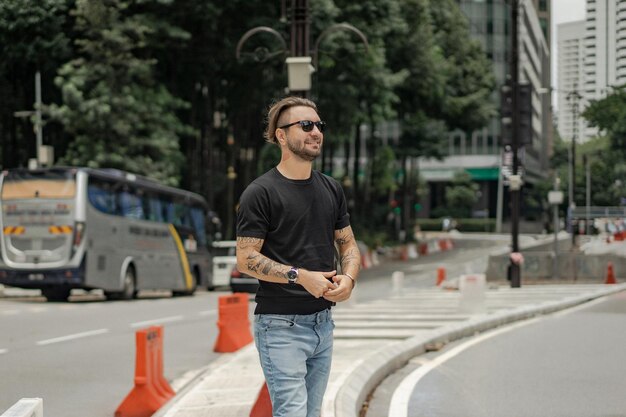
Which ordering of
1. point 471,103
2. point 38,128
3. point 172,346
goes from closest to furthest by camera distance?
point 172,346, point 38,128, point 471,103

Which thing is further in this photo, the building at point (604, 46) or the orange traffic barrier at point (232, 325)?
the building at point (604, 46)

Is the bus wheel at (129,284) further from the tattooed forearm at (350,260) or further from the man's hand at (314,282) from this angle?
the man's hand at (314,282)

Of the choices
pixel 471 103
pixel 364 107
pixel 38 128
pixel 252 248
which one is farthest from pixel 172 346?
pixel 471 103

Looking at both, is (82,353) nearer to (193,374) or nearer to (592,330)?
(193,374)

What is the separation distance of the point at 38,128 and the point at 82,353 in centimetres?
2040

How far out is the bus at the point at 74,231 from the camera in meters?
24.2

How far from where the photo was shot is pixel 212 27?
33188 millimetres

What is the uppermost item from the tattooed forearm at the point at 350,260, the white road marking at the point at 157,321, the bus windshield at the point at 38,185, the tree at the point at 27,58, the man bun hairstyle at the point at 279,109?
the tree at the point at 27,58

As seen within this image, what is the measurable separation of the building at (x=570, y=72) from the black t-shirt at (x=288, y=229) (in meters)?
17.5

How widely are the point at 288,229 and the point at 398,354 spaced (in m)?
7.37

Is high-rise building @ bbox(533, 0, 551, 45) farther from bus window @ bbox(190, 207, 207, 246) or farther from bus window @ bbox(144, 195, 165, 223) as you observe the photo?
bus window @ bbox(144, 195, 165, 223)

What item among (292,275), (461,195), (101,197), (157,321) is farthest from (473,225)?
(292,275)

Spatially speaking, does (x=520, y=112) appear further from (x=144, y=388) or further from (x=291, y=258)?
(x=291, y=258)

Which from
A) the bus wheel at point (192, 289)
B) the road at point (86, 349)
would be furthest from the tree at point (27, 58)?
the road at point (86, 349)
